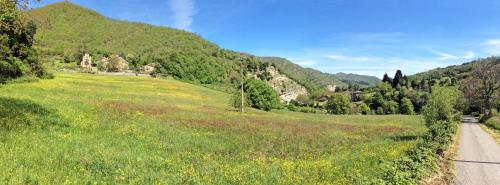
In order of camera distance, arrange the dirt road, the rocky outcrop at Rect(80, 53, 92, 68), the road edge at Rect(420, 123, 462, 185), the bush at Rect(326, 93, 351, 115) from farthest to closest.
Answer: the bush at Rect(326, 93, 351, 115) → the rocky outcrop at Rect(80, 53, 92, 68) → the dirt road → the road edge at Rect(420, 123, 462, 185)

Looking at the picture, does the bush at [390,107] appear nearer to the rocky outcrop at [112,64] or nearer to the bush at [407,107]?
the bush at [407,107]

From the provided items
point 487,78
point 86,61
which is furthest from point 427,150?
point 86,61

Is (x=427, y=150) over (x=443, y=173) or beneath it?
over

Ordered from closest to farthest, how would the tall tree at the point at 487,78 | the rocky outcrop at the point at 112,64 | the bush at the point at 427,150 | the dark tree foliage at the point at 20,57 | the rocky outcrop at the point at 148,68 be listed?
the bush at the point at 427,150, the dark tree foliage at the point at 20,57, the tall tree at the point at 487,78, the rocky outcrop at the point at 112,64, the rocky outcrop at the point at 148,68

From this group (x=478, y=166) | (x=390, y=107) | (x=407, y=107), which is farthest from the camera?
(x=390, y=107)

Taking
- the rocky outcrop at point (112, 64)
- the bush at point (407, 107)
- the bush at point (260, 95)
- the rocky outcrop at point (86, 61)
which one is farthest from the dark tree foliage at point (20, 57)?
the bush at point (407, 107)

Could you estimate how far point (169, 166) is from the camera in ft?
53.6

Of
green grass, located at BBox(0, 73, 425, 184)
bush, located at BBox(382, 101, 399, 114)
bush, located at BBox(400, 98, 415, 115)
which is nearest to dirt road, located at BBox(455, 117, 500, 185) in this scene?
green grass, located at BBox(0, 73, 425, 184)

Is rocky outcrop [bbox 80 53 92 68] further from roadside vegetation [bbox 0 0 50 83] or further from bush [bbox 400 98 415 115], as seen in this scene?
bush [bbox 400 98 415 115]

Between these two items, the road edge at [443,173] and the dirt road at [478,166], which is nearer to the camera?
the road edge at [443,173]

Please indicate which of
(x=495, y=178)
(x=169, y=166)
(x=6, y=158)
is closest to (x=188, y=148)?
(x=169, y=166)

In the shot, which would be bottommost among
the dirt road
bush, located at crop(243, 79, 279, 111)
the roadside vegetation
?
the dirt road

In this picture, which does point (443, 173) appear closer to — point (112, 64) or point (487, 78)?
point (487, 78)

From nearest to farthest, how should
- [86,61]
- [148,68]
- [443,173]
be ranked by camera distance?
1. [443,173]
2. [86,61]
3. [148,68]
